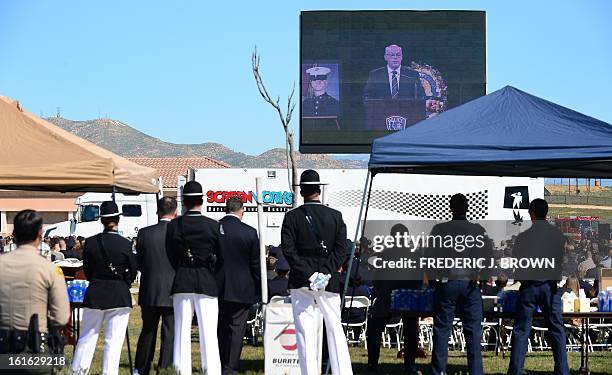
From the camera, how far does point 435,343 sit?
10.1 meters

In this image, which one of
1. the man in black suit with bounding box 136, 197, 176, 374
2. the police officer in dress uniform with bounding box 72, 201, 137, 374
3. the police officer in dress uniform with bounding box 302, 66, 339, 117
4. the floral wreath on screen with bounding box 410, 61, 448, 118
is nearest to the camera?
the police officer in dress uniform with bounding box 72, 201, 137, 374

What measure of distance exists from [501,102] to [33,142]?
4428 mm

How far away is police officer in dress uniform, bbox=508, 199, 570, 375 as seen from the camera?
399 inches

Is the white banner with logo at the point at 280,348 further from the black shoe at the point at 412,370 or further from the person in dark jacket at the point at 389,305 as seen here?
the black shoe at the point at 412,370

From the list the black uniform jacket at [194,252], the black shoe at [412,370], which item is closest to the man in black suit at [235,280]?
the black uniform jacket at [194,252]

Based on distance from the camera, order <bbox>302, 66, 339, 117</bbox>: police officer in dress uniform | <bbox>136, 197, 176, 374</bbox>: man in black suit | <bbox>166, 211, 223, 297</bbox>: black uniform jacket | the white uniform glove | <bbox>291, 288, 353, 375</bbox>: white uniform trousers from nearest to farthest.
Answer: the white uniform glove < <bbox>291, 288, 353, 375</bbox>: white uniform trousers < <bbox>166, 211, 223, 297</bbox>: black uniform jacket < <bbox>136, 197, 176, 374</bbox>: man in black suit < <bbox>302, 66, 339, 117</bbox>: police officer in dress uniform

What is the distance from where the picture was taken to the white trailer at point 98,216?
36.3 m

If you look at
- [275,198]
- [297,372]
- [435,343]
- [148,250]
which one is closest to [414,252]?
[435,343]

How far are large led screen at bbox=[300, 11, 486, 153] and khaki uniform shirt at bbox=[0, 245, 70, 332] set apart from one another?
992 inches

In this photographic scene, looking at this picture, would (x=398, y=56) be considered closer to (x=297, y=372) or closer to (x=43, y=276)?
(x=297, y=372)

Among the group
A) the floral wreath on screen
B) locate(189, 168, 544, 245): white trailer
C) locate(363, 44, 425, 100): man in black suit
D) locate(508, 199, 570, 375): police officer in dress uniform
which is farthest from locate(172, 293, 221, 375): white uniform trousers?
the floral wreath on screen

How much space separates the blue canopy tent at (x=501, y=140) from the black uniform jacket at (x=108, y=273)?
7.67 ft

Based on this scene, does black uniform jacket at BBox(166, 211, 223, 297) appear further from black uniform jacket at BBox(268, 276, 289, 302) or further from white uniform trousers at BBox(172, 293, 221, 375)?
black uniform jacket at BBox(268, 276, 289, 302)

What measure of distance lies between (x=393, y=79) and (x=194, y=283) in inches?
924
